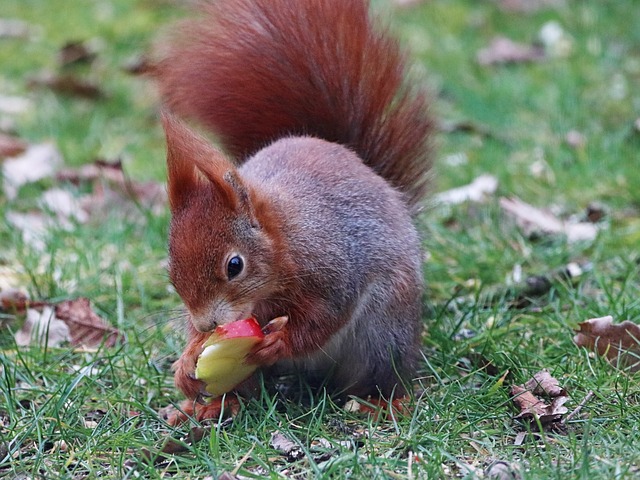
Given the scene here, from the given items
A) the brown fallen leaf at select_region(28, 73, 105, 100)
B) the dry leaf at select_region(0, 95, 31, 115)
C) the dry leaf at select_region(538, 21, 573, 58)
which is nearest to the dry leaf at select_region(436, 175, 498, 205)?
the dry leaf at select_region(538, 21, 573, 58)

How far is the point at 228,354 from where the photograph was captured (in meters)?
1.72

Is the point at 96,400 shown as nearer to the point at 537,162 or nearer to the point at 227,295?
the point at 227,295

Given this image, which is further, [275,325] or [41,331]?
[41,331]

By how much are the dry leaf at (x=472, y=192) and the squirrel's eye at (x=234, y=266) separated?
1.28 meters

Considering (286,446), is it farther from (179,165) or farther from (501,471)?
(179,165)

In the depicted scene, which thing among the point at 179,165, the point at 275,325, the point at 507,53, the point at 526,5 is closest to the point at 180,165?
the point at 179,165

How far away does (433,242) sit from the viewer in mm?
2672

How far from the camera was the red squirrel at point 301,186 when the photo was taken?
1708 mm

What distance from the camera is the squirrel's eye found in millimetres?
1670

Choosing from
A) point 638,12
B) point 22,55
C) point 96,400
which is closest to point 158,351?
point 96,400

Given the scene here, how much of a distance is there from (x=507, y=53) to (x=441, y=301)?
7.54ft

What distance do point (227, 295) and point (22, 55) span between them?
10.7 feet

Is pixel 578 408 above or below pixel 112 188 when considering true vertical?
above

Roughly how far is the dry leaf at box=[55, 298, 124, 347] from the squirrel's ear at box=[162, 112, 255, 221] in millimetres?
570
